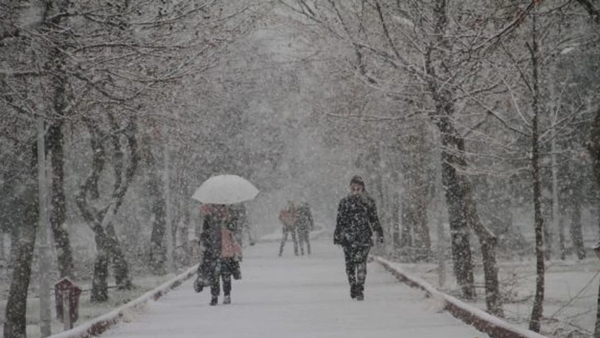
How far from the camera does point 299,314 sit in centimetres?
1362

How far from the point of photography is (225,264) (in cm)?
1566

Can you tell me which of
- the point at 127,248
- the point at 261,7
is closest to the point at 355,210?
the point at 261,7

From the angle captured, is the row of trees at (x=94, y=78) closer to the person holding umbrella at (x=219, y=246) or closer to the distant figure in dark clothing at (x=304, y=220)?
the person holding umbrella at (x=219, y=246)

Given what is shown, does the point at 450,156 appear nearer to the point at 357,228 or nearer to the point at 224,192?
the point at 357,228

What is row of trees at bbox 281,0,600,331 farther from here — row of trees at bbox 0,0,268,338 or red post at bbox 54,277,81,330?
red post at bbox 54,277,81,330

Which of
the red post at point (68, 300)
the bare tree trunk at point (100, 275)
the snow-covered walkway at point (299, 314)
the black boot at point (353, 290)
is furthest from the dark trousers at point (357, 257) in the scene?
the bare tree trunk at point (100, 275)

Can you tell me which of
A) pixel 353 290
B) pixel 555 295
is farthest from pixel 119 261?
pixel 555 295

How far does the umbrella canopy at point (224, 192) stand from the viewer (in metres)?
15.7

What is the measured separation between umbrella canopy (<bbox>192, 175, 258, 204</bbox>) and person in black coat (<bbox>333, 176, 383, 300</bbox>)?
5.75 feet

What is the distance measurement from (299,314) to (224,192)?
317 centimetres

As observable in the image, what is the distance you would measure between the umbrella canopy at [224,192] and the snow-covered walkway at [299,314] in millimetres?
1812

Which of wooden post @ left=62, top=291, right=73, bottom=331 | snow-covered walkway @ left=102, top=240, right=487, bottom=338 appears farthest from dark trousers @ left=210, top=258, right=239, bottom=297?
wooden post @ left=62, top=291, right=73, bottom=331

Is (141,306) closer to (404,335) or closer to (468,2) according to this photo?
(404,335)

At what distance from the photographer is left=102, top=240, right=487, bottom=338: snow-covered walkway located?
11.4 m
